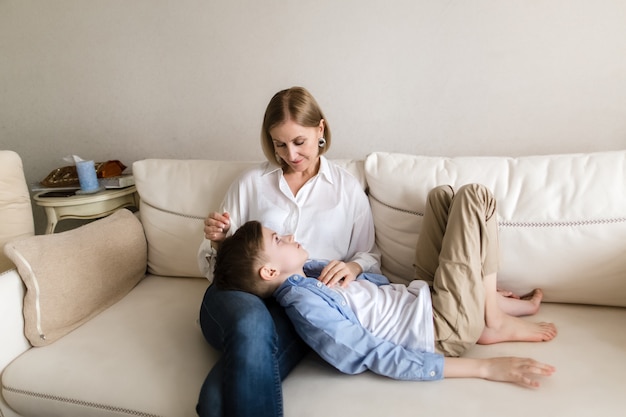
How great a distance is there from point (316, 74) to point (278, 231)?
2.52ft

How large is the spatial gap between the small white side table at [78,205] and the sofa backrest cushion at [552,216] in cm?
135

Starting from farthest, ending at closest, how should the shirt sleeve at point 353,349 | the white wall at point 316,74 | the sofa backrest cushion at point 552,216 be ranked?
the white wall at point 316,74 < the sofa backrest cushion at point 552,216 < the shirt sleeve at point 353,349

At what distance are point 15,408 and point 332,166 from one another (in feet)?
4.20

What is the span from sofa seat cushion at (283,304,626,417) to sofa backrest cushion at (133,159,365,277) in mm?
776

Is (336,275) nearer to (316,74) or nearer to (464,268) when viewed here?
(464,268)

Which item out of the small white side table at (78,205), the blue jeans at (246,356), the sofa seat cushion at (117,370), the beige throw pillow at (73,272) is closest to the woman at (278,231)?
the blue jeans at (246,356)

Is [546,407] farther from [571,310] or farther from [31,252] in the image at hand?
[31,252]

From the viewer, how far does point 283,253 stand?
1.27 metres

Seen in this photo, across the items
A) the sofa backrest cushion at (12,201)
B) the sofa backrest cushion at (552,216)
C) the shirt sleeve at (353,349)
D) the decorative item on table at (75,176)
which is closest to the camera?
the shirt sleeve at (353,349)

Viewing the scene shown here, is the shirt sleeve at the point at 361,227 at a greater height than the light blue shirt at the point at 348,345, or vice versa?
the shirt sleeve at the point at 361,227

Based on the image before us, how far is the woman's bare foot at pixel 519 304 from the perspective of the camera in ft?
4.43

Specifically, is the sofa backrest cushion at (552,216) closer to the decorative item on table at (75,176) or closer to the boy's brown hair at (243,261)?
the boy's brown hair at (243,261)

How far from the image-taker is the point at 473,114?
1.73 m

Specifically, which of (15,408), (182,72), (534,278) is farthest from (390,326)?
(182,72)
